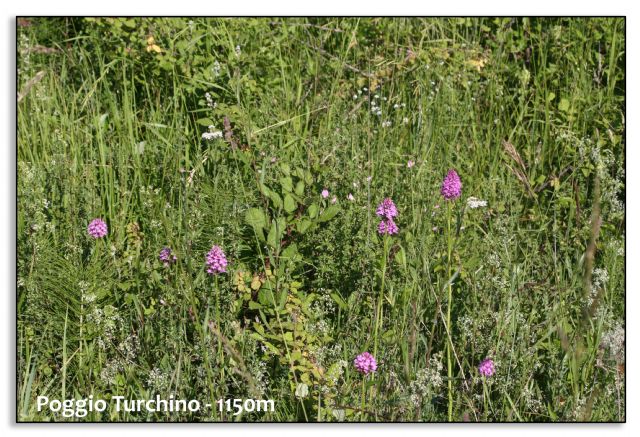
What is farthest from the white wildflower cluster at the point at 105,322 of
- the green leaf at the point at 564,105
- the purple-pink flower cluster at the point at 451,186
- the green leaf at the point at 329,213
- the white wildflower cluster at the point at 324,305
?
the green leaf at the point at 564,105

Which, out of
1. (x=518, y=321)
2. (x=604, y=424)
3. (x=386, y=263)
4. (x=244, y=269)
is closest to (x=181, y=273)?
(x=244, y=269)

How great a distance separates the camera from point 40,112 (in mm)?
3477

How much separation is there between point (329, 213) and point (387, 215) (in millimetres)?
189

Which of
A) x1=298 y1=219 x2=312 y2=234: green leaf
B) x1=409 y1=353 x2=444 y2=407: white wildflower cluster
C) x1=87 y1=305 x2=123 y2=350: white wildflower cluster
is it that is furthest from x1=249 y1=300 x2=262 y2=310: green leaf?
x1=409 y1=353 x2=444 y2=407: white wildflower cluster

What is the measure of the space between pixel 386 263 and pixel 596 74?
1.44 m

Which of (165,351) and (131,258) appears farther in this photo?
(131,258)

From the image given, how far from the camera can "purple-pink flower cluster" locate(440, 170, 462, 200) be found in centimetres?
283

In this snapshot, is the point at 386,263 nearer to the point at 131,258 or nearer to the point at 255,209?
the point at 255,209

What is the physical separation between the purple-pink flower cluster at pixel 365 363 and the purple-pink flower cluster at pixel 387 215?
434 millimetres

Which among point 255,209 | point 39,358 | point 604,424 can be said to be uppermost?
point 255,209

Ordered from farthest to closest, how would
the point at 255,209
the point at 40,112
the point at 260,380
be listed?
the point at 40,112
the point at 255,209
the point at 260,380

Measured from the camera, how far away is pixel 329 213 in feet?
9.48

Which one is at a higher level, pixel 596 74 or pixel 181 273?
pixel 596 74

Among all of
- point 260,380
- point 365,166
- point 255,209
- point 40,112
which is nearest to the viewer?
point 260,380
